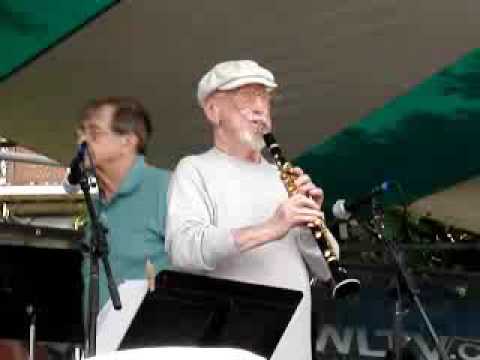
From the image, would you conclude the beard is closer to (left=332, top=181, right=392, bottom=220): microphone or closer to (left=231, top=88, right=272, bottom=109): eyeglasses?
(left=231, top=88, right=272, bottom=109): eyeglasses

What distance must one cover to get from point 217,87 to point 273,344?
29.3 inches

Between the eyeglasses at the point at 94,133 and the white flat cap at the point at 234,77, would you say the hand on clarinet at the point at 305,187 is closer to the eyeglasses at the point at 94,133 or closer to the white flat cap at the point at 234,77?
the white flat cap at the point at 234,77

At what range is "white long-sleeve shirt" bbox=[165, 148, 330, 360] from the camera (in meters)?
2.66

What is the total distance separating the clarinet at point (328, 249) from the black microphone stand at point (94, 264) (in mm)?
554

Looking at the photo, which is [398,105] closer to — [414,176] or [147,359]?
[414,176]

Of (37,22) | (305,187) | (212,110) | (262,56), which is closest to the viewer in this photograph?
(305,187)

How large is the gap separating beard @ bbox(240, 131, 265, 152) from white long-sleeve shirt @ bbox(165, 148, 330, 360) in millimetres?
68

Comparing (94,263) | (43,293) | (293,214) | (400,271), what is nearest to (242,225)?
(293,214)

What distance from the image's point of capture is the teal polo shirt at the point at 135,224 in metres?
3.10

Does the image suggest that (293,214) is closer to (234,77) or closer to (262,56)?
(234,77)

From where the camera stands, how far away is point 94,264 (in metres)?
2.96

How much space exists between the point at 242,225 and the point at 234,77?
44cm

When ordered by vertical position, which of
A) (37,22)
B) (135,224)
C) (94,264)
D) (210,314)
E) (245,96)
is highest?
(37,22)

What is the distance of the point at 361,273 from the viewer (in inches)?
216
